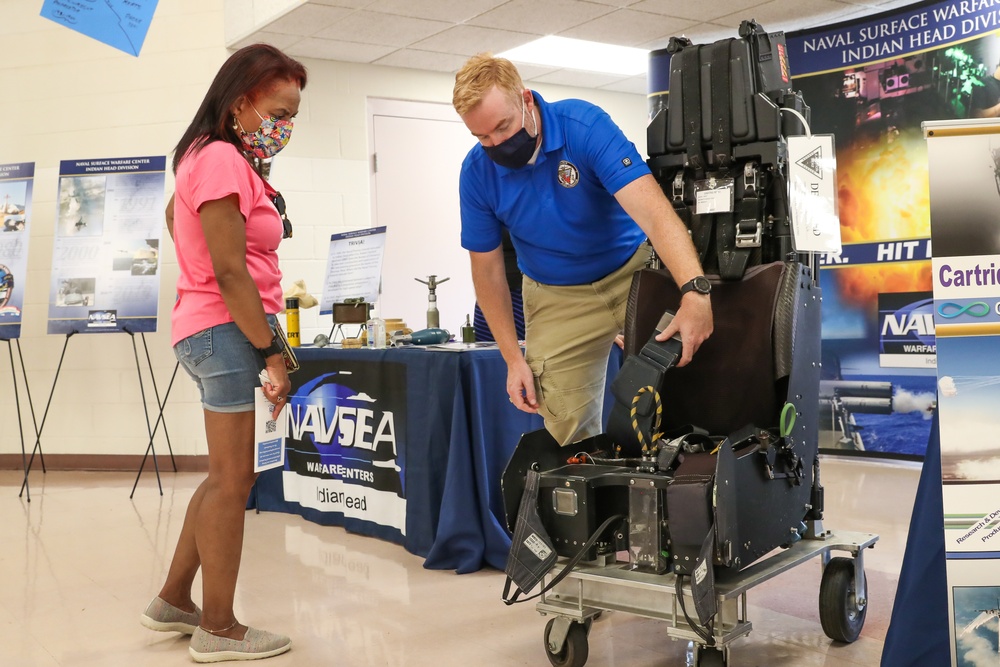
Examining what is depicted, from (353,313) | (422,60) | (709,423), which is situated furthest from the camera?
(422,60)

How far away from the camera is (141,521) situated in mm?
4098

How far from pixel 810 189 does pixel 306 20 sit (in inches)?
140

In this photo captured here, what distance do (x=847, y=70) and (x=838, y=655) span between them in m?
3.54

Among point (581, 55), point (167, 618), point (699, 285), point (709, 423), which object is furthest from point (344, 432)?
point (581, 55)

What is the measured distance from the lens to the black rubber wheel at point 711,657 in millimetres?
1919

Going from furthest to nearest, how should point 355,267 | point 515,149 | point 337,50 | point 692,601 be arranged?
point 337,50
point 355,267
point 515,149
point 692,601

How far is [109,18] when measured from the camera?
538cm

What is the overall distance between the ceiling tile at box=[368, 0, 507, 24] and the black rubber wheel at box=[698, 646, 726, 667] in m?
3.68

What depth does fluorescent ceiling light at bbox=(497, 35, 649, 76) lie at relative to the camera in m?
5.89

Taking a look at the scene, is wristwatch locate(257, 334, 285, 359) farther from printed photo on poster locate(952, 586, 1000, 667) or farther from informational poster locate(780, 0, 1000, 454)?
informational poster locate(780, 0, 1000, 454)

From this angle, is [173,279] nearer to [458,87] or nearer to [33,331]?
[33,331]

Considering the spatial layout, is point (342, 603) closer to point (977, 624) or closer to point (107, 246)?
point (977, 624)

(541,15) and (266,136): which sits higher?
(541,15)

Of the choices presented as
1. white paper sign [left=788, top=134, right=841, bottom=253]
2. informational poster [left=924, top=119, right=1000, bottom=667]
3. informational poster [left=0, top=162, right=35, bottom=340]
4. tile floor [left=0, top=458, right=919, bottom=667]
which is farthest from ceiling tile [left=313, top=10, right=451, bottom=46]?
informational poster [left=924, top=119, right=1000, bottom=667]
